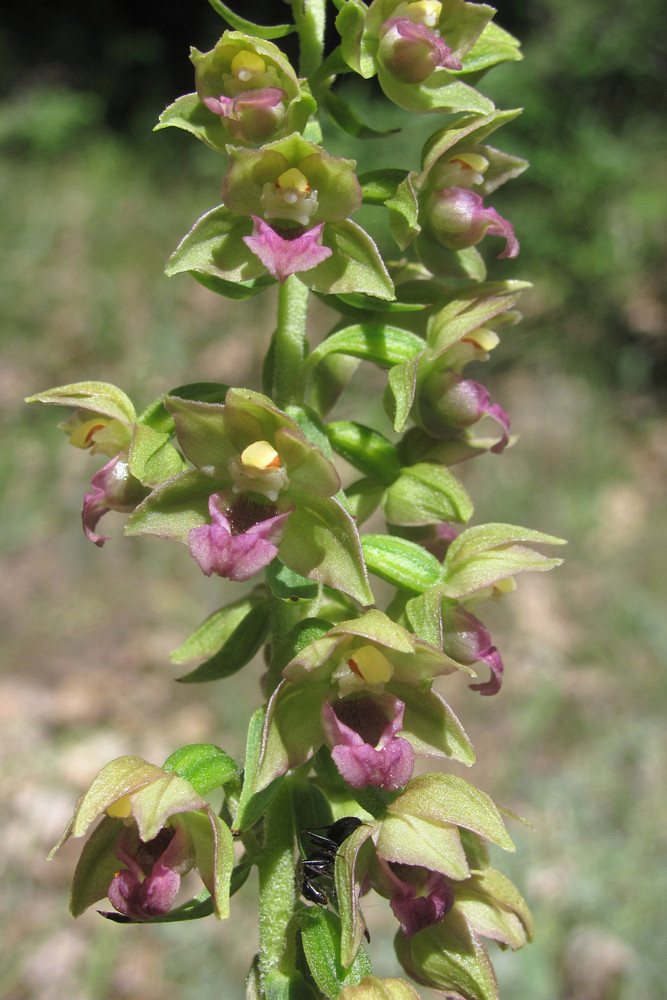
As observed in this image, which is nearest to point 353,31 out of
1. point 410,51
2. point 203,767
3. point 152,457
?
point 410,51

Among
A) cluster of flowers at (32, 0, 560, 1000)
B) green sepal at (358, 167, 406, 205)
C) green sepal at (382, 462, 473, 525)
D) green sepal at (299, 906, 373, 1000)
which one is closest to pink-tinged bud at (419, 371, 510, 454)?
cluster of flowers at (32, 0, 560, 1000)

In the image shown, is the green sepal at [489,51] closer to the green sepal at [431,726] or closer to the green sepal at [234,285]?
the green sepal at [234,285]

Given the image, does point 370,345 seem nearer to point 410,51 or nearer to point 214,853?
point 410,51

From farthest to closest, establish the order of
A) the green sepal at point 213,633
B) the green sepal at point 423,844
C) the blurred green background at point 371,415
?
the blurred green background at point 371,415
the green sepal at point 213,633
the green sepal at point 423,844

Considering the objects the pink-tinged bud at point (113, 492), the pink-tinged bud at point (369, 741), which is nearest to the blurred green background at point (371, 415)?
the pink-tinged bud at point (369, 741)

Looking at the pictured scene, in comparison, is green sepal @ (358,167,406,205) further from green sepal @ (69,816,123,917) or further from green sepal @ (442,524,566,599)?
green sepal @ (69,816,123,917)

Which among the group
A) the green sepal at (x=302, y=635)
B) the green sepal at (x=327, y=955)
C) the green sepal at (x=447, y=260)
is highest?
the green sepal at (x=447, y=260)
